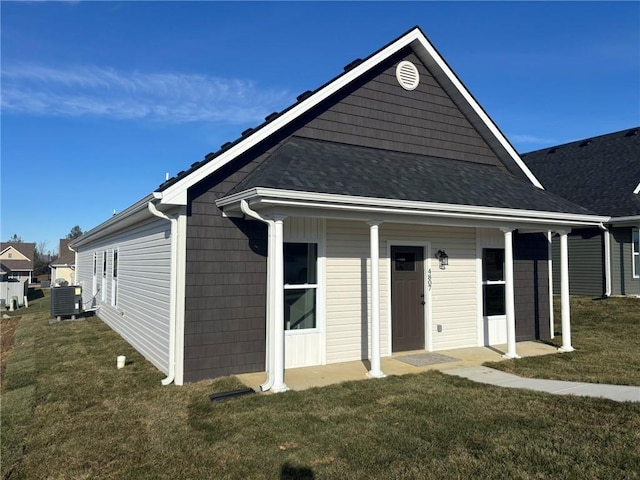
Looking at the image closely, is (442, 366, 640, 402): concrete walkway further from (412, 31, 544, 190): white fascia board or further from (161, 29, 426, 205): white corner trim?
(412, 31, 544, 190): white fascia board

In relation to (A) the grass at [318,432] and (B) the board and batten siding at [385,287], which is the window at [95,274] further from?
(B) the board and batten siding at [385,287]

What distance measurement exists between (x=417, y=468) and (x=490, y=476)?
23.9 inches

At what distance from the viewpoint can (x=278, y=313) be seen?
6.38 metres

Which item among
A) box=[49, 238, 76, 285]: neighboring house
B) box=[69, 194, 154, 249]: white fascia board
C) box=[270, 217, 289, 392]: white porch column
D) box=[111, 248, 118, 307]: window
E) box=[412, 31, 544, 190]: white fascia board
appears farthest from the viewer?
box=[49, 238, 76, 285]: neighboring house

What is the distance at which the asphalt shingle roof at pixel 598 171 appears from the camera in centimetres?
1655

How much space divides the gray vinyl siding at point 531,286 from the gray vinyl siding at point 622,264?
706 cm

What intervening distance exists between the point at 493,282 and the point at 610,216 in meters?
8.71

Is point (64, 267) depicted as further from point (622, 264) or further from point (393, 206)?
point (622, 264)

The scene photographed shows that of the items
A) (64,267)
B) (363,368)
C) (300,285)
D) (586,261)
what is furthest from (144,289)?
(64,267)

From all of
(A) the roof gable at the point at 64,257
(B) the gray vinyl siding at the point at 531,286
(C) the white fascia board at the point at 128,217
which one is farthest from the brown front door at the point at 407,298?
(A) the roof gable at the point at 64,257

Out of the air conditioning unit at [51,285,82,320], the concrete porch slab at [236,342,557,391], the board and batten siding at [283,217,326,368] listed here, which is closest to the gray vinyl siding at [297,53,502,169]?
the board and batten siding at [283,217,326,368]

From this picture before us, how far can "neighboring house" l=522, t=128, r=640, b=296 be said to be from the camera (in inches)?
630

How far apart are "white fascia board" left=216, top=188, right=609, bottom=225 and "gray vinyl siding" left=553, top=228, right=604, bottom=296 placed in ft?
26.6

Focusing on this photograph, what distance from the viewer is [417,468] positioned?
3953 millimetres
